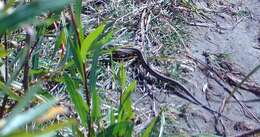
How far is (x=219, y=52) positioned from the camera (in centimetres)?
193

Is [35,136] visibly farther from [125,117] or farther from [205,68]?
[205,68]

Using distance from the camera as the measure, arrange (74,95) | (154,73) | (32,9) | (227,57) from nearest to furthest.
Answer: (32,9)
(74,95)
(154,73)
(227,57)

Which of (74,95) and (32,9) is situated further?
(74,95)

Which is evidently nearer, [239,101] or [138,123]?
[138,123]

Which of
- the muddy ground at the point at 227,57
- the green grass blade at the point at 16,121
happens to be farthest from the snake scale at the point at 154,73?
the green grass blade at the point at 16,121

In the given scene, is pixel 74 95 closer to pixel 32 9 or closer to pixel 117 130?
pixel 117 130

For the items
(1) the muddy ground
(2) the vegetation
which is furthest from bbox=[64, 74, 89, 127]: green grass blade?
(1) the muddy ground

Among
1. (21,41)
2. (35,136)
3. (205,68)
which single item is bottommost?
(205,68)

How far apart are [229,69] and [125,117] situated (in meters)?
0.75

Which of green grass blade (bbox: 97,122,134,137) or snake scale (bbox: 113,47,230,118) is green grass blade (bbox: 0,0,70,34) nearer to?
green grass blade (bbox: 97,122,134,137)

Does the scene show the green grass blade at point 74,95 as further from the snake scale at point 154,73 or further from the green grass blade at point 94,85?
the snake scale at point 154,73

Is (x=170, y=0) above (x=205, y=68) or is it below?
above

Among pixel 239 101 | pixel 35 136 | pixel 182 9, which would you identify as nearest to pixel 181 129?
pixel 239 101

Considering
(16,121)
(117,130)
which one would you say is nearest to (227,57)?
(117,130)
